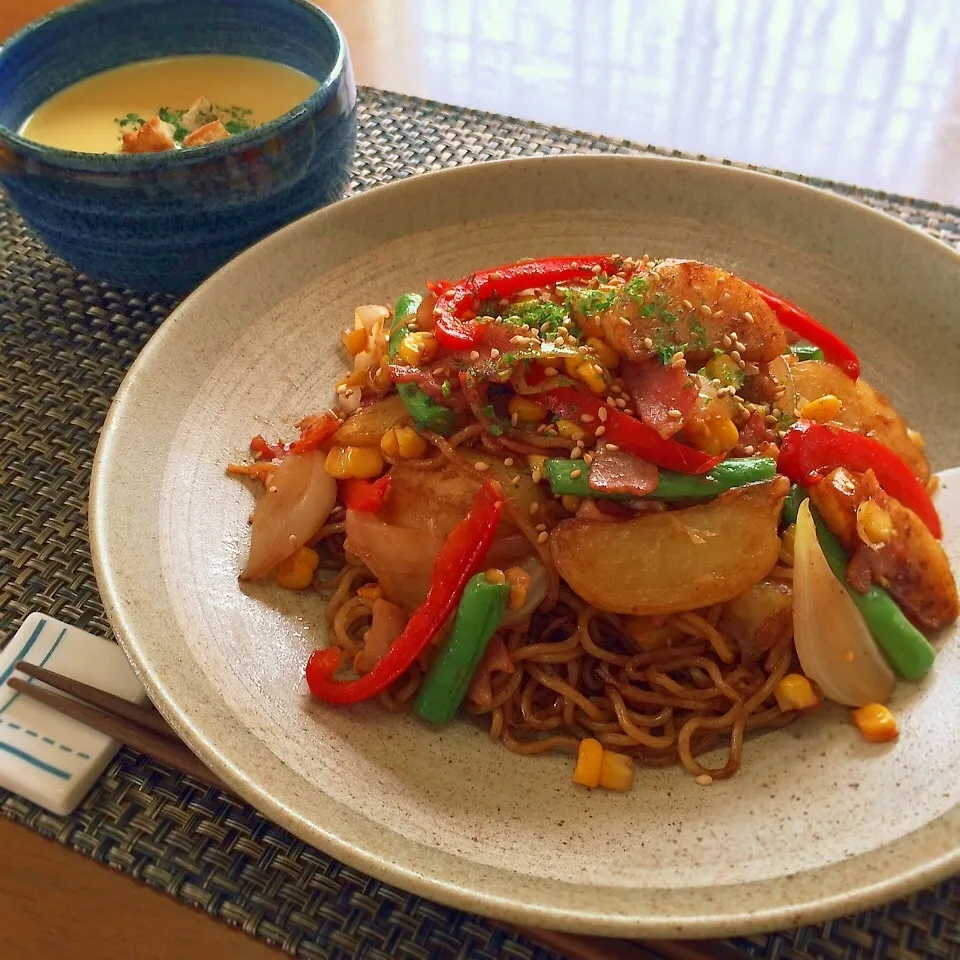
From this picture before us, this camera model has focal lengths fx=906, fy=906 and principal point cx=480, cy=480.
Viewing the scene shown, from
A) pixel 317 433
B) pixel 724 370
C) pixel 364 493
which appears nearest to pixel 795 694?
pixel 724 370

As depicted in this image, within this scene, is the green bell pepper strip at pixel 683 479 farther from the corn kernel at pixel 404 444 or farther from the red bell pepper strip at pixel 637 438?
the corn kernel at pixel 404 444

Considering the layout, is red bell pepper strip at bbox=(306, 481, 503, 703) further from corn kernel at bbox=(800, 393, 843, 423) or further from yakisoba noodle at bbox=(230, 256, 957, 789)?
corn kernel at bbox=(800, 393, 843, 423)

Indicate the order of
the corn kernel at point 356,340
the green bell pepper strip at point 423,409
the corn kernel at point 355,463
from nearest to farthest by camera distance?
the green bell pepper strip at point 423,409, the corn kernel at point 355,463, the corn kernel at point 356,340

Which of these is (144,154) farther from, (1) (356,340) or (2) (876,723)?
(2) (876,723)

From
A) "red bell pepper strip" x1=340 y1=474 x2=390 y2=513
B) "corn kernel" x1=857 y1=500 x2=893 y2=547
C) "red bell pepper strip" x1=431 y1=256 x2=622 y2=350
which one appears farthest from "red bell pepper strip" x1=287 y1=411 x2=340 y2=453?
"corn kernel" x1=857 y1=500 x2=893 y2=547

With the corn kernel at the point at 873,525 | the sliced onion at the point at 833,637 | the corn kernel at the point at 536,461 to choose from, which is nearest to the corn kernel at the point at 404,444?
the corn kernel at the point at 536,461

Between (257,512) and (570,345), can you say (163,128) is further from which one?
(570,345)
